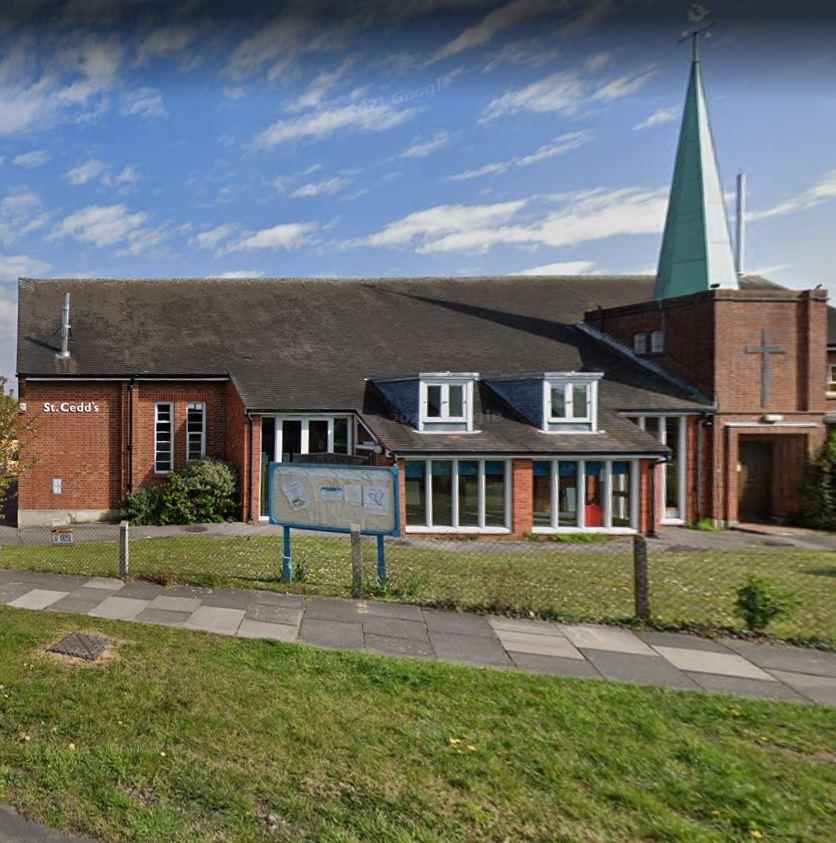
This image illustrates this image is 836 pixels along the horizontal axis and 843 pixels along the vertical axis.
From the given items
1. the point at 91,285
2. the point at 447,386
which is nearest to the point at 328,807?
the point at 447,386

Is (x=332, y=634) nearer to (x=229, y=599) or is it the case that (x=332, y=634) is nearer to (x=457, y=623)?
(x=457, y=623)

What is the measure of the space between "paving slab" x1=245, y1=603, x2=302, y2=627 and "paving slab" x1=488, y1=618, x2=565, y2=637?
238cm

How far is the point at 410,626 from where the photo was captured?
21.5ft

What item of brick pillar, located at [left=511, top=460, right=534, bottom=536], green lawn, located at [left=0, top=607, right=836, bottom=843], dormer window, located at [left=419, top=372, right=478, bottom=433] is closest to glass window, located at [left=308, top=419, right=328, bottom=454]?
dormer window, located at [left=419, top=372, right=478, bottom=433]

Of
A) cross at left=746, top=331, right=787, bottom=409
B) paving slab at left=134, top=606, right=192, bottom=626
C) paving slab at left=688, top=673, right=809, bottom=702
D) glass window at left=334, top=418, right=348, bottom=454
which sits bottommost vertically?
paving slab at left=688, top=673, right=809, bottom=702

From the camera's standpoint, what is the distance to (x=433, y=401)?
1648 cm

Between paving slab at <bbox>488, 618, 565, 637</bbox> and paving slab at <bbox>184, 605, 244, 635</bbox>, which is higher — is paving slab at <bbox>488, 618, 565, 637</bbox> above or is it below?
below

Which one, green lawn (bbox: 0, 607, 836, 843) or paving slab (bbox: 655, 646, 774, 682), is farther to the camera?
paving slab (bbox: 655, 646, 774, 682)

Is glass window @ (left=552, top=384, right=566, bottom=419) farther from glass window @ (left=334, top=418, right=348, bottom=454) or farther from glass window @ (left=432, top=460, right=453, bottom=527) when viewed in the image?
glass window @ (left=334, top=418, right=348, bottom=454)

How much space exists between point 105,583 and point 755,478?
1925cm

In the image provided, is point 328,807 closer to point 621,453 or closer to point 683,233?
point 621,453

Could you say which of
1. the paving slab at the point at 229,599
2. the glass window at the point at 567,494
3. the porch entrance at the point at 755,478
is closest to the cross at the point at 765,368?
the porch entrance at the point at 755,478

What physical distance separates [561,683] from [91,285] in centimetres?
2386

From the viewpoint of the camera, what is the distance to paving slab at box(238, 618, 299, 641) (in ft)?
19.8
